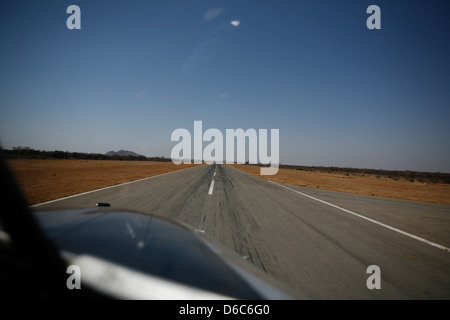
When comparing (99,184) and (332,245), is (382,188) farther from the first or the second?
(99,184)

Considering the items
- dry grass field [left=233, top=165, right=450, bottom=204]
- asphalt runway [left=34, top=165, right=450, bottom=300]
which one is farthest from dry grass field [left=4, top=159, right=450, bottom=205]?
asphalt runway [left=34, top=165, right=450, bottom=300]

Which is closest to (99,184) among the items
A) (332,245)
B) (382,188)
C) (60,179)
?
(60,179)

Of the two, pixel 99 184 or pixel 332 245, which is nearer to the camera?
pixel 332 245

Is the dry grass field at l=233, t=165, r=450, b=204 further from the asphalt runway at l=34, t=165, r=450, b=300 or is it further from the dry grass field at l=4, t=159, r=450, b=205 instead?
the asphalt runway at l=34, t=165, r=450, b=300

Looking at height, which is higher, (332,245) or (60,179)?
(60,179)

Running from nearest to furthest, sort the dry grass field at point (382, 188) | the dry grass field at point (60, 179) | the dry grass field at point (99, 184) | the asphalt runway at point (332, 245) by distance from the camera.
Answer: the asphalt runway at point (332, 245)
the dry grass field at point (60, 179)
the dry grass field at point (99, 184)
the dry grass field at point (382, 188)

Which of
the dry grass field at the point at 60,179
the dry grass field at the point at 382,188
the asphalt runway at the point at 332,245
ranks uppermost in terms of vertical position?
the dry grass field at the point at 60,179

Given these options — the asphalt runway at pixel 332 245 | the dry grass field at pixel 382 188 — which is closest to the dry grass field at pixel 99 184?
the dry grass field at pixel 382 188

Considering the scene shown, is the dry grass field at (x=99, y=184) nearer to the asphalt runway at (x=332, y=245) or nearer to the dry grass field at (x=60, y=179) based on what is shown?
the dry grass field at (x=60, y=179)

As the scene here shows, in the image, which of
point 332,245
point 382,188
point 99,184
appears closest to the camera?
point 332,245

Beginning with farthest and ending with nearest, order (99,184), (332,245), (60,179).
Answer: (60,179) < (99,184) < (332,245)

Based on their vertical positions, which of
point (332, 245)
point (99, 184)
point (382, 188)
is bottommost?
point (382, 188)

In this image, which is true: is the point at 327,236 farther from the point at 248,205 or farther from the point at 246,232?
the point at 248,205
